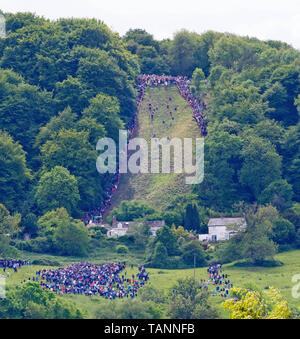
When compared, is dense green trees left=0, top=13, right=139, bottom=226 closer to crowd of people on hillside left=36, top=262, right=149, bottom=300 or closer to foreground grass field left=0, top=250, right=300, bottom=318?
foreground grass field left=0, top=250, right=300, bottom=318

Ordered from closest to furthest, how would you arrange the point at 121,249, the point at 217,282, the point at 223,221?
the point at 217,282
the point at 121,249
the point at 223,221

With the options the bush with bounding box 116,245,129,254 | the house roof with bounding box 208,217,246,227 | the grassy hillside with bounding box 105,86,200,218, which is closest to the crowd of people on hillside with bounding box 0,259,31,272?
the bush with bounding box 116,245,129,254

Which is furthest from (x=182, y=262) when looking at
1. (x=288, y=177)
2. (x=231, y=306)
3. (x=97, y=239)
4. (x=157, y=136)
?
(x=231, y=306)

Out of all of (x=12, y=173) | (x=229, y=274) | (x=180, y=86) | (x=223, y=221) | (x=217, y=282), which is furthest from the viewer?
(x=180, y=86)

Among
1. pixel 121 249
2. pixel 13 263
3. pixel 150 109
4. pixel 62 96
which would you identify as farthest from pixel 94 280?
pixel 150 109

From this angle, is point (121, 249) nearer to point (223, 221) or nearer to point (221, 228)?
point (221, 228)

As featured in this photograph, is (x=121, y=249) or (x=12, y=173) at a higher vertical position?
(x=12, y=173)
